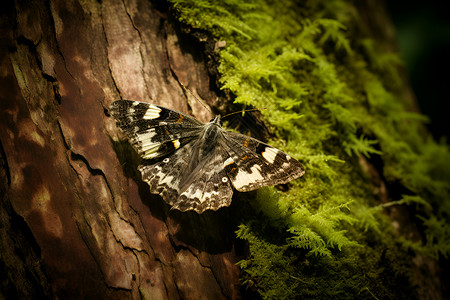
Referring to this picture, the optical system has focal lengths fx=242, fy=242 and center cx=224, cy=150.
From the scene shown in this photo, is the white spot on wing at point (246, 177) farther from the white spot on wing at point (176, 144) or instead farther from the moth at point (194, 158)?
the white spot on wing at point (176, 144)

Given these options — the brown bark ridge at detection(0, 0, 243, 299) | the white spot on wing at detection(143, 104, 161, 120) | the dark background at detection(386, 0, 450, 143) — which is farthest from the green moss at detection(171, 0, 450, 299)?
the dark background at detection(386, 0, 450, 143)

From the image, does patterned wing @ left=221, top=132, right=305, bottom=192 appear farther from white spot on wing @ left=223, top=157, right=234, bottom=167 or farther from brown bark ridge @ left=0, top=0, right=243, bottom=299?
brown bark ridge @ left=0, top=0, right=243, bottom=299

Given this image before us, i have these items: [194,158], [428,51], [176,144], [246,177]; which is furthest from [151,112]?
[428,51]

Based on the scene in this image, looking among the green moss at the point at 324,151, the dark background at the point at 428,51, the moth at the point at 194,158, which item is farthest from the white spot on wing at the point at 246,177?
the dark background at the point at 428,51

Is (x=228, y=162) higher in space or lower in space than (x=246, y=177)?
higher

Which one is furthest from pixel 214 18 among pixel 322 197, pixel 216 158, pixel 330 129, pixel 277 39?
pixel 322 197

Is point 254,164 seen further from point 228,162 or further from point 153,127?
point 153,127

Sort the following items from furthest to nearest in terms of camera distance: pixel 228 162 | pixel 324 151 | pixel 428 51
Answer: pixel 428 51, pixel 324 151, pixel 228 162
